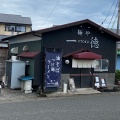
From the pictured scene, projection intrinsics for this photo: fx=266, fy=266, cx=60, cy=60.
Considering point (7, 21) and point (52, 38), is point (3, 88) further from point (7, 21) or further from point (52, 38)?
point (7, 21)

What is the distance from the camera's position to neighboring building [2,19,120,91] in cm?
1611

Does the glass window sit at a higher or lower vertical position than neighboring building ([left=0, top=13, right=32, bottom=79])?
lower

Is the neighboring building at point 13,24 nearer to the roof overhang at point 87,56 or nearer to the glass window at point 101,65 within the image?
the glass window at point 101,65

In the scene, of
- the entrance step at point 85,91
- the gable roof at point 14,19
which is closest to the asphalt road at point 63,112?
the entrance step at point 85,91

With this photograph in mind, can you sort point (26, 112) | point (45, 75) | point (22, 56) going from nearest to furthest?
point (26, 112) < point (45, 75) < point (22, 56)

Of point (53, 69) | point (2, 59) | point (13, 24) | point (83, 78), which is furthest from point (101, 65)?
point (13, 24)

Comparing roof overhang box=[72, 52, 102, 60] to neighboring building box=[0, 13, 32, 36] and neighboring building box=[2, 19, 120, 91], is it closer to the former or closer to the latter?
neighboring building box=[2, 19, 120, 91]

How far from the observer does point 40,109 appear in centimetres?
1087

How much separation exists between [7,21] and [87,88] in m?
35.7

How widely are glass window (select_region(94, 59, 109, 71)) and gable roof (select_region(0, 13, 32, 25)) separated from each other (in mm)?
34344

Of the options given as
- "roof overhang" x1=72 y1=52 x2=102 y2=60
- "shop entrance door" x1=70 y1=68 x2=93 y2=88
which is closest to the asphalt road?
"roof overhang" x1=72 y1=52 x2=102 y2=60

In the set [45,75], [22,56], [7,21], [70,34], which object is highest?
[7,21]

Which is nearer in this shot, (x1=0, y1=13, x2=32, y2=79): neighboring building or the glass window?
the glass window

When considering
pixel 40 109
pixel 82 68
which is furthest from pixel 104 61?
pixel 40 109
